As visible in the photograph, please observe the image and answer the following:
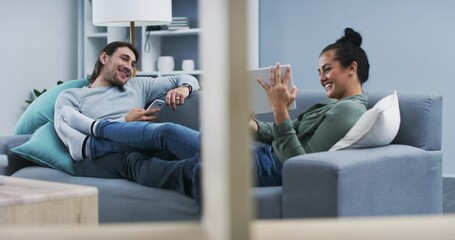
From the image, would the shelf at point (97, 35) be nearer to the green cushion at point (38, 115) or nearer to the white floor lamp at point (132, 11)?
the white floor lamp at point (132, 11)

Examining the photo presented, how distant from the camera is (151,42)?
4199 millimetres

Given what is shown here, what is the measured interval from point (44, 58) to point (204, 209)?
14.2 feet

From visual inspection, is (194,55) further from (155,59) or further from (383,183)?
(383,183)

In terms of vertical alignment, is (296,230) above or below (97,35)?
below

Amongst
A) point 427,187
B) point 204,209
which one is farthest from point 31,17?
point 204,209

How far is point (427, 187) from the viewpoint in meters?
1.82

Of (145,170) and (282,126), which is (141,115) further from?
(282,126)

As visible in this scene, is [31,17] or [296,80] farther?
[31,17]

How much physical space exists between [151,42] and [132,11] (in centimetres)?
161

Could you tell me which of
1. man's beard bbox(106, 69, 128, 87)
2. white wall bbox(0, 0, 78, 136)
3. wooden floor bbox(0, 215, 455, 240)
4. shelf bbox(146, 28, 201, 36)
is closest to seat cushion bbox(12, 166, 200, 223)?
man's beard bbox(106, 69, 128, 87)

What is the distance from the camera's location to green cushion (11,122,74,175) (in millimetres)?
2090

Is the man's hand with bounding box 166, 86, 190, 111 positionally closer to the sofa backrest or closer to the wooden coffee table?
the sofa backrest

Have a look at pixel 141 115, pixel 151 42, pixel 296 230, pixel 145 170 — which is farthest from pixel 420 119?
pixel 151 42

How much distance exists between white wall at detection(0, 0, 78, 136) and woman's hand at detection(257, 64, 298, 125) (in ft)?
8.60
